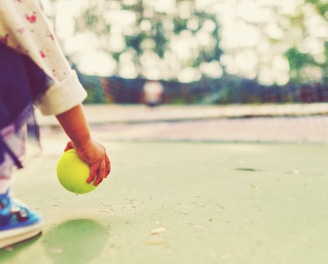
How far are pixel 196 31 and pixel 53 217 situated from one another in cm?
3420

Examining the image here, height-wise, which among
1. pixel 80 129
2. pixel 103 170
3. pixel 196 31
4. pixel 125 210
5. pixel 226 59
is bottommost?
pixel 226 59

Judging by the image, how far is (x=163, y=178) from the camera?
108 inches

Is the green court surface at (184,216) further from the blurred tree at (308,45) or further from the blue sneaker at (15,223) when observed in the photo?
the blurred tree at (308,45)

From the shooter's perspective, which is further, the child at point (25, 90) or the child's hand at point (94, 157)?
the child's hand at point (94, 157)

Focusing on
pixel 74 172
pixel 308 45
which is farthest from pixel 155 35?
pixel 74 172

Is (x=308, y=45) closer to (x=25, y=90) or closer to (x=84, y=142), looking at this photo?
(x=84, y=142)

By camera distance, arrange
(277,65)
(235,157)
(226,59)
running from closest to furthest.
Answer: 1. (235,157)
2. (277,65)
3. (226,59)

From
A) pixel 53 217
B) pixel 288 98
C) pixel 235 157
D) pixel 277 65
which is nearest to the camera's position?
pixel 53 217

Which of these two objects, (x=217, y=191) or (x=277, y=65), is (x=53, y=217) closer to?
(x=217, y=191)

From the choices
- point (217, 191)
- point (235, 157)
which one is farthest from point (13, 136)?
point (235, 157)

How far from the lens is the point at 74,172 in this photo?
1.72 m

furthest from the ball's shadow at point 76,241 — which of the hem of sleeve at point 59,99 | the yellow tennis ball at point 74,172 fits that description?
the hem of sleeve at point 59,99

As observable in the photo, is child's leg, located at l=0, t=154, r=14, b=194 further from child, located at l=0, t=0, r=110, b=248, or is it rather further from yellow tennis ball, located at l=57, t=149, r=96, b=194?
yellow tennis ball, located at l=57, t=149, r=96, b=194

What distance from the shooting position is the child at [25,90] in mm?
1290
